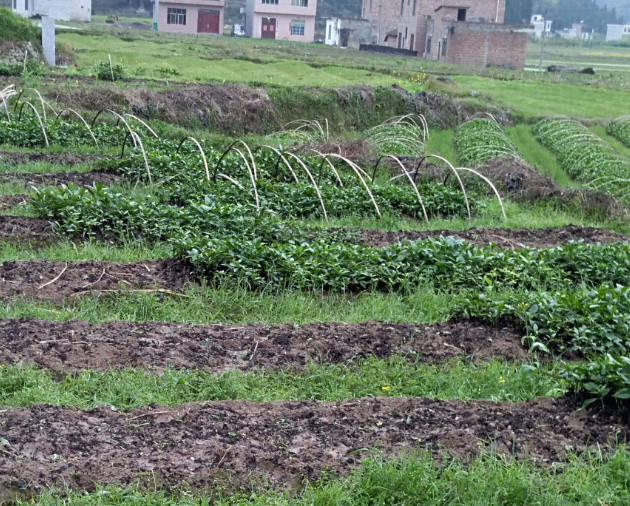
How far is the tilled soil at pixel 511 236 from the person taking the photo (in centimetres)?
1030

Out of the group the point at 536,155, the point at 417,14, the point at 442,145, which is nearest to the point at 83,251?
the point at 442,145

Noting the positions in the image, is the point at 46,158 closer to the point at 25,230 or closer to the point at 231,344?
the point at 25,230

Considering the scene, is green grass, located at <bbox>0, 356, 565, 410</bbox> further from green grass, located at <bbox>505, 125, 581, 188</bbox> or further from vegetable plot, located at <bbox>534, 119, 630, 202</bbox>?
green grass, located at <bbox>505, 125, 581, 188</bbox>

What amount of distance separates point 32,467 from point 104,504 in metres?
0.54

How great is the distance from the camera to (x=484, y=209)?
12.5 metres

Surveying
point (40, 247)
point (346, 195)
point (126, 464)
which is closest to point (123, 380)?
point (126, 464)

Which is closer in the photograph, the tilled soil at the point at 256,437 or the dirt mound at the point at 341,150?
the tilled soil at the point at 256,437

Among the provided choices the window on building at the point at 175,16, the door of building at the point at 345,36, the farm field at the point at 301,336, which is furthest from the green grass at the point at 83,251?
the door of building at the point at 345,36

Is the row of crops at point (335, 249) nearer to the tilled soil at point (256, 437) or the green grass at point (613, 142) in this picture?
the tilled soil at point (256, 437)

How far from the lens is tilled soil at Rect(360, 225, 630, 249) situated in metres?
10.3

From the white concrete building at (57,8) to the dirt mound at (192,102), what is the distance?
3364cm

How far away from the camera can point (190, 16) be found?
63.8 metres

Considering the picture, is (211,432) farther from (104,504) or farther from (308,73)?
(308,73)

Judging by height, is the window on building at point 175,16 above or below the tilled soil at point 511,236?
above
